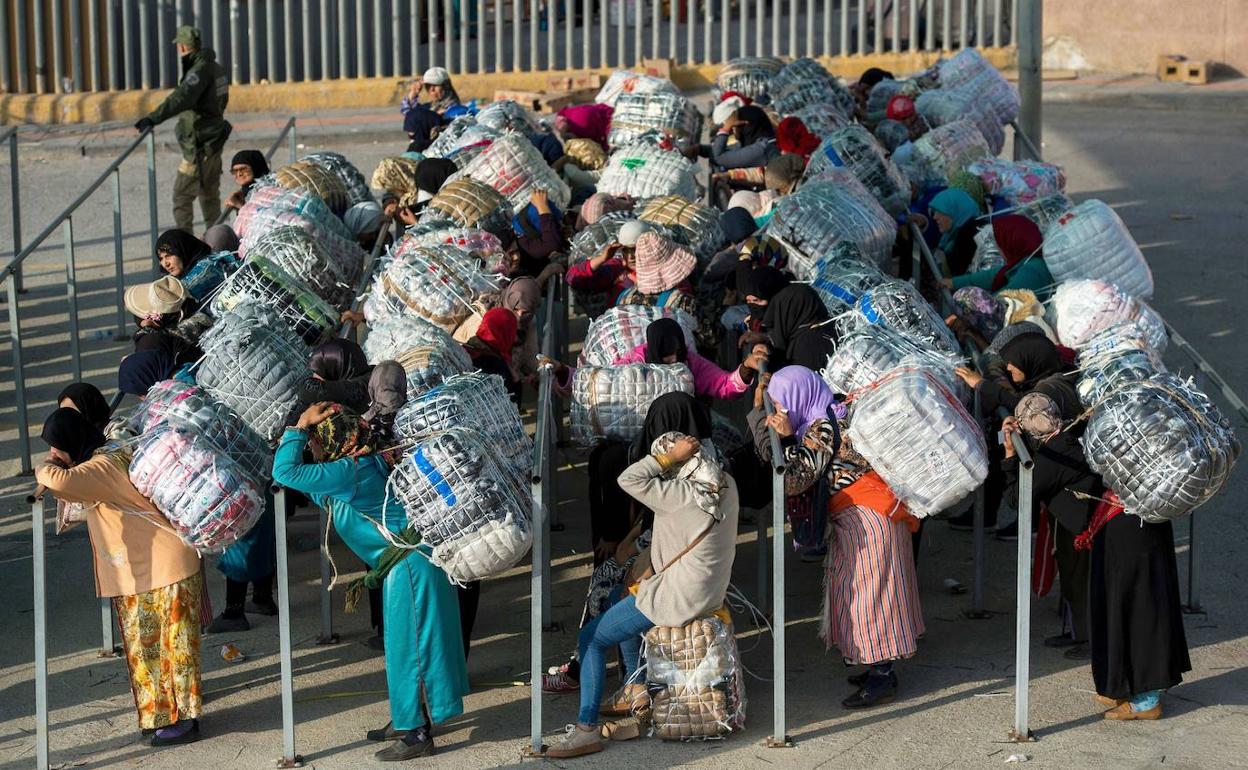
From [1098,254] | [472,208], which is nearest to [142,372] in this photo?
[472,208]

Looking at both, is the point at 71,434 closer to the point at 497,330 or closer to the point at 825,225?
the point at 497,330

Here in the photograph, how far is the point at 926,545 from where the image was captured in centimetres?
883

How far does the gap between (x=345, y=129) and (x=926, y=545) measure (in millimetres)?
10186

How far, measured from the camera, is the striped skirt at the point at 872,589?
7.03 meters

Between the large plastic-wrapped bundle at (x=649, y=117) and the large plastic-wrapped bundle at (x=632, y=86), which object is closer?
the large plastic-wrapped bundle at (x=649, y=117)

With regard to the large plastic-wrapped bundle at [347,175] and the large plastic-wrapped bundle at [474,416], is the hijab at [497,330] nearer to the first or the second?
the large plastic-wrapped bundle at [474,416]

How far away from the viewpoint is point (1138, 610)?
22.5 ft

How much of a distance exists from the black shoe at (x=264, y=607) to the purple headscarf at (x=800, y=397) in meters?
2.58

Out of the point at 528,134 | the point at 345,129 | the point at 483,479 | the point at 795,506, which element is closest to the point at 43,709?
the point at 483,479

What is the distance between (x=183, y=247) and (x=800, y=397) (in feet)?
12.2

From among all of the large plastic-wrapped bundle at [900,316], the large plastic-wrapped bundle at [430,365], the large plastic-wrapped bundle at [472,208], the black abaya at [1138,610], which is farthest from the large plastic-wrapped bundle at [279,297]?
the black abaya at [1138,610]

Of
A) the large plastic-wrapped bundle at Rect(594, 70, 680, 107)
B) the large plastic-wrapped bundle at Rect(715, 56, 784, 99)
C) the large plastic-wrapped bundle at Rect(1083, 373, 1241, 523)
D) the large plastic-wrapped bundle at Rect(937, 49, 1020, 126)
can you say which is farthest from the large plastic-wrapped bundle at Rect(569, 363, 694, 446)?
the large plastic-wrapped bundle at Rect(937, 49, 1020, 126)

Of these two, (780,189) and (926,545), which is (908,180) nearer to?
(780,189)

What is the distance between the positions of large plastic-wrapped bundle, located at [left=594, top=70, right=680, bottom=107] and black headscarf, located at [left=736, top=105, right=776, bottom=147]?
797 mm
